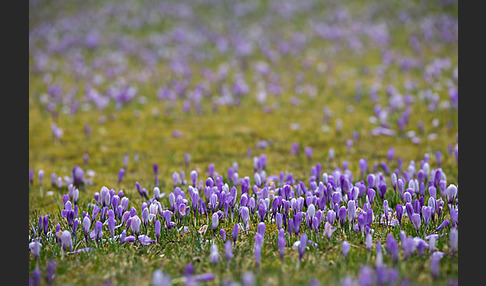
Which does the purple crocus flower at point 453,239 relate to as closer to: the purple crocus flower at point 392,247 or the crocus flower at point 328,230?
the purple crocus flower at point 392,247

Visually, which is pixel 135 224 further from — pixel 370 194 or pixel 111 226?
pixel 370 194

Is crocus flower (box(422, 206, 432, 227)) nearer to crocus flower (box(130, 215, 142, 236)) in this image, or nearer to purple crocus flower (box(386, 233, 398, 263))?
purple crocus flower (box(386, 233, 398, 263))

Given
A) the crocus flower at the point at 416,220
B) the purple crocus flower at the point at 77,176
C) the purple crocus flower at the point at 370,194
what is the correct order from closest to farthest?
the crocus flower at the point at 416,220, the purple crocus flower at the point at 370,194, the purple crocus flower at the point at 77,176

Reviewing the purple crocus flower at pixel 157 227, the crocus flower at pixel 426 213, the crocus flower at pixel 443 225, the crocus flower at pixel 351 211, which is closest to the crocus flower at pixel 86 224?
the purple crocus flower at pixel 157 227

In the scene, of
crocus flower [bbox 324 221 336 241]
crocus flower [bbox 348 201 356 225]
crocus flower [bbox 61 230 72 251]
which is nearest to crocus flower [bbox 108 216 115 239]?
crocus flower [bbox 61 230 72 251]

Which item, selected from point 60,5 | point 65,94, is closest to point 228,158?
point 65,94

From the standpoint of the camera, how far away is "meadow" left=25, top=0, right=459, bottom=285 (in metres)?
4.75

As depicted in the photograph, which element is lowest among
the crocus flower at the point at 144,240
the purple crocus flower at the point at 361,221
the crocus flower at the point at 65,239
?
the crocus flower at the point at 144,240

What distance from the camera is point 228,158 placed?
1007 cm

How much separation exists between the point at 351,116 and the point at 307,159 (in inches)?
135

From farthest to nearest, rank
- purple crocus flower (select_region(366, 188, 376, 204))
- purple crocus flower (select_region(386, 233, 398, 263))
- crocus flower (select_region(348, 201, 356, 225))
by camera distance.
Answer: purple crocus flower (select_region(366, 188, 376, 204)), crocus flower (select_region(348, 201, 356, 225)), purple crocus flower (select_region(386, 233, 398, 263))

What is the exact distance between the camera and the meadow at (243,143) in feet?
15.6

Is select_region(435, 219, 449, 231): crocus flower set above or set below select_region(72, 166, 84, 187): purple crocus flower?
below

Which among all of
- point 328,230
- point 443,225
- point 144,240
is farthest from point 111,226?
point 443,225
